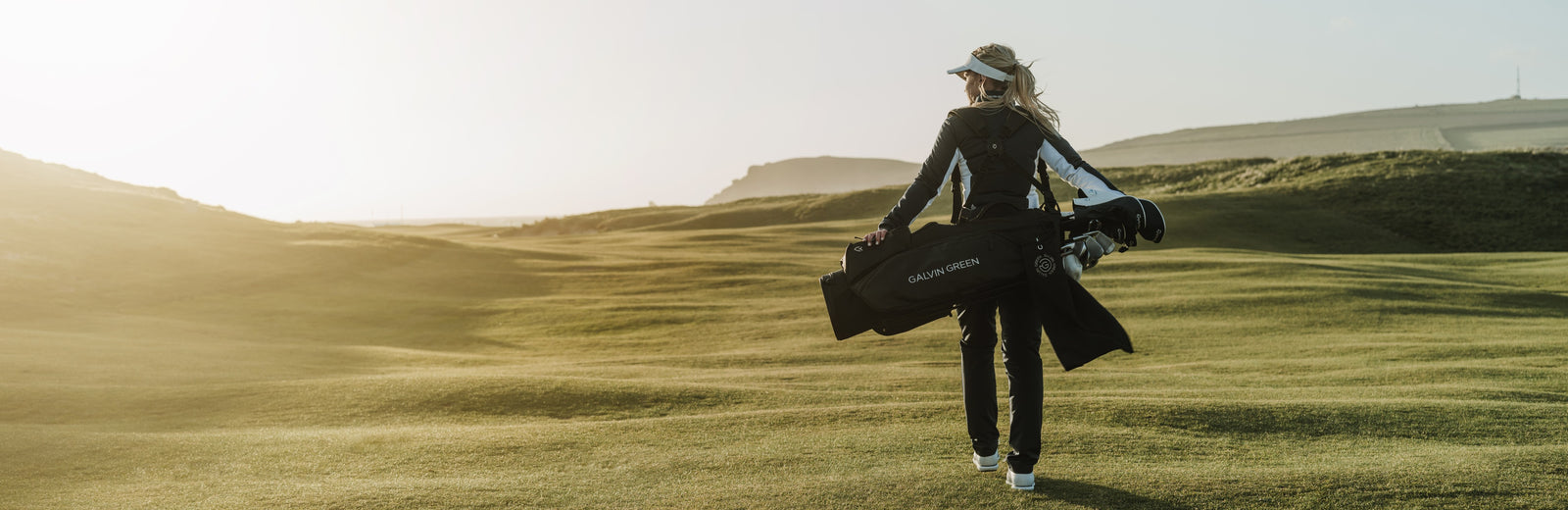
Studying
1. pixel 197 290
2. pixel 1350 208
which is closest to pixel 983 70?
pixel 197 290

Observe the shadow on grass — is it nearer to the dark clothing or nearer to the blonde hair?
the dark clothing

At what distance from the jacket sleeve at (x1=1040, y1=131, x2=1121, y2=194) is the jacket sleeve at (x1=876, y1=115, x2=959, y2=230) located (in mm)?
521

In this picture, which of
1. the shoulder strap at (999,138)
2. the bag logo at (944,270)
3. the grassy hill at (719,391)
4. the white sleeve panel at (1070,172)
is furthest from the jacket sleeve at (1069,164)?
the grassy hill at (719,391)

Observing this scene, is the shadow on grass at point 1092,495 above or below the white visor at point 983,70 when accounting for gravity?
below

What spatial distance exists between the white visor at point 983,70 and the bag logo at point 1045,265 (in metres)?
1.07

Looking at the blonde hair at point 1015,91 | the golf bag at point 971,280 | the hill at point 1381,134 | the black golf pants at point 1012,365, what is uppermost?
the hill at point 1381,134

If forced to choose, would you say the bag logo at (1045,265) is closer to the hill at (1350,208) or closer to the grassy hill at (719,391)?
the grassy hill at (719,391)

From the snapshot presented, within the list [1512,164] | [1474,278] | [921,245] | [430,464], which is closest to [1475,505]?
[921,245]

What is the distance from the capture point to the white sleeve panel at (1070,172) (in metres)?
5.44

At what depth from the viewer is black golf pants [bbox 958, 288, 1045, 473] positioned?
5.45m

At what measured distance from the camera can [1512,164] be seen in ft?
185

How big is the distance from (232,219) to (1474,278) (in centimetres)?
4010

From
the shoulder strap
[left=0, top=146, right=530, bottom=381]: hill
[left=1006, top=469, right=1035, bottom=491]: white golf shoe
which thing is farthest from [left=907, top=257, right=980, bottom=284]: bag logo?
[left=0, top=146, right=530, bottom=381]: hill

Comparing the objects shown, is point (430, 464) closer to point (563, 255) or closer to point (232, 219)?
point (563, 255)
